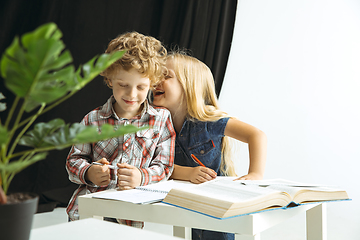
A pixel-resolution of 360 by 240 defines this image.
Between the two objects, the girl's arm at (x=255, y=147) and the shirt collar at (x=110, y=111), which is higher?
the shirt collar at (x=110, y=111)

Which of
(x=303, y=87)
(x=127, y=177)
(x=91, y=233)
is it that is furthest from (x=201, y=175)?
(x=303, y=87)

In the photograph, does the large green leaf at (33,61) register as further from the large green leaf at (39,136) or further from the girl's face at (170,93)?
the girl's face at (170,93)

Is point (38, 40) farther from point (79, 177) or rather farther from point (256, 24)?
point (256, 24)

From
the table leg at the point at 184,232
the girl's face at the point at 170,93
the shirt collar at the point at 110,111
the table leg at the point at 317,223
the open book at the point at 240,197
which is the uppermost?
the girl's face at the point at 170,93

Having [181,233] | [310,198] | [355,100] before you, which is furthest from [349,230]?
[310,198]

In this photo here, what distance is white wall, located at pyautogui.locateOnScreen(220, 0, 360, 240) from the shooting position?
2512 mm

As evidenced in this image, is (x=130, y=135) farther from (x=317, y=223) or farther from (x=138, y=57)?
(x=317, y=223)

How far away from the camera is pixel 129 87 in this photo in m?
1.11

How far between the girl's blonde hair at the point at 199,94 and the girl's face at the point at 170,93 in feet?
0.07

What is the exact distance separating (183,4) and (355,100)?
1504mm

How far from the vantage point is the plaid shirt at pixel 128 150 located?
110cm

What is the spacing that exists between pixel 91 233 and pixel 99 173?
1.46 feet

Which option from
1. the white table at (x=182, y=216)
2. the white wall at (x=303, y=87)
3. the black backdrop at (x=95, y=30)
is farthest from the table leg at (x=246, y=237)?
the black backdrop at (x=95, y=30)

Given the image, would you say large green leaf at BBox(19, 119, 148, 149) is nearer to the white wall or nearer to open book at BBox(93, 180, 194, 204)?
open book at BBox(93, 180, 194, 204)
